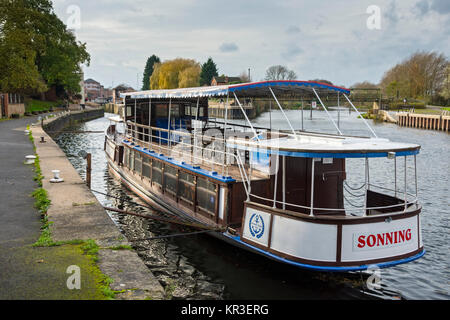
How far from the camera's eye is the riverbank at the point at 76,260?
7.67 m

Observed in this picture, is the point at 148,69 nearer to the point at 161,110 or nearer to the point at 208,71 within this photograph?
the point at 208,71

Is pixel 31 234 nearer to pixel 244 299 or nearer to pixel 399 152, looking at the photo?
pixel 244 299

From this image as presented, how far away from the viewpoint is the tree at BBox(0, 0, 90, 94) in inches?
2008

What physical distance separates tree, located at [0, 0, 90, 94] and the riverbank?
44060 mm

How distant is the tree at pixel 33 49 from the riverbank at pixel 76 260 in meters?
44.1

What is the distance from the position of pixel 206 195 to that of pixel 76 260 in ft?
16.8

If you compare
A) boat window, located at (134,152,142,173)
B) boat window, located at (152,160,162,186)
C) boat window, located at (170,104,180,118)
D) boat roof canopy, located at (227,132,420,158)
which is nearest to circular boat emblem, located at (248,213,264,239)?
boat roof canopy, located at (227,132,420,158)

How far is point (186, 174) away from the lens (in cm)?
1457

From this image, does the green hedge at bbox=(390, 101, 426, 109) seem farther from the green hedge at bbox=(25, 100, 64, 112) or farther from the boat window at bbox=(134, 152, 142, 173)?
the boat window at bbox=(134, 152, 142, 173)

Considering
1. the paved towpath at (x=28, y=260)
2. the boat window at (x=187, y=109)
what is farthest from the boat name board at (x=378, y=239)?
the boat window at (x=187, y=109)

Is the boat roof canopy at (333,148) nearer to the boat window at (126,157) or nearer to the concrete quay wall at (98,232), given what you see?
the concrete quay wall at (98,232)

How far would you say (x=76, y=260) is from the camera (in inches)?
357

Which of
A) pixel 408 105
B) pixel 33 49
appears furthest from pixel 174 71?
pixel 408 105
